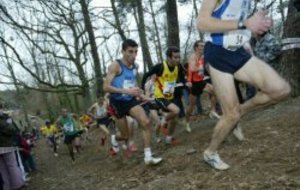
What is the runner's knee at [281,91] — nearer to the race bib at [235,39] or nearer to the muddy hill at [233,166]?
the race bib at [235,39]

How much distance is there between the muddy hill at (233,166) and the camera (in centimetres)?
498

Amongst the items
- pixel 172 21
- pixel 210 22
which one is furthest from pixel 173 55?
pixel 172 21

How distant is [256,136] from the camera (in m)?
7.07

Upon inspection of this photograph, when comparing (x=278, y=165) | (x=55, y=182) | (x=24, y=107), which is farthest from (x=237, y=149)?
(x=24, y=107)

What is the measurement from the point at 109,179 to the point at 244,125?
101 inches

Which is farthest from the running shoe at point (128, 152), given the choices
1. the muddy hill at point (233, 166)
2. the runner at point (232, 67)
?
the runner at point (232, 67)

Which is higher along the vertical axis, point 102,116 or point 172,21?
point 172,21

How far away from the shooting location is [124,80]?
310 inches

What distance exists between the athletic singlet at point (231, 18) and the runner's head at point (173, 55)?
385 cm

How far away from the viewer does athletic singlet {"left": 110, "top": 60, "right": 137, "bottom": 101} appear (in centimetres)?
783

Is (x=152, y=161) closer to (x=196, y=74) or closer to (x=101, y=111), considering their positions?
(x=196, y=74)

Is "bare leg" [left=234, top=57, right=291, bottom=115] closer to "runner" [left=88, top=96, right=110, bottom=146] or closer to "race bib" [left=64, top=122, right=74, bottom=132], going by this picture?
"race bib" [left=64, top=122, right=74, bottom=132]

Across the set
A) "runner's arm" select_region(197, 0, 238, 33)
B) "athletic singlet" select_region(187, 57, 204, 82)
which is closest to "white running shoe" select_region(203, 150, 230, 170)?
"runner's arm" select_region(197, 0, 238, 33)

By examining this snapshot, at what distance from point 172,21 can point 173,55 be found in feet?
17.5
